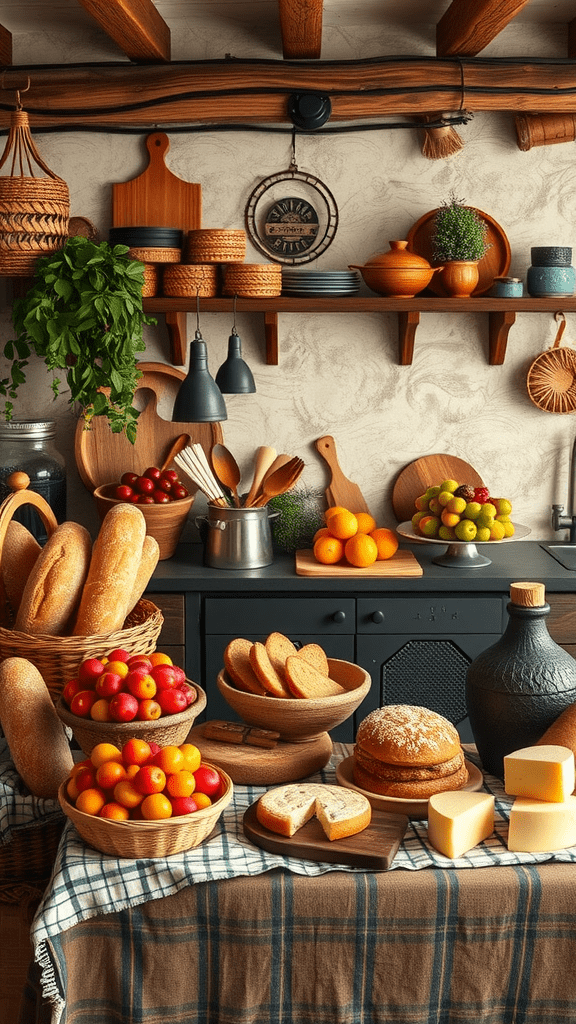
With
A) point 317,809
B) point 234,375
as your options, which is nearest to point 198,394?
point 234,375

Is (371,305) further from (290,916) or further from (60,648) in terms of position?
(290,916)

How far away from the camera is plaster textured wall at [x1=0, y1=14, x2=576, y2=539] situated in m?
3.67

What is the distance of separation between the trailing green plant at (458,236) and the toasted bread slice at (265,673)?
7.19 ft

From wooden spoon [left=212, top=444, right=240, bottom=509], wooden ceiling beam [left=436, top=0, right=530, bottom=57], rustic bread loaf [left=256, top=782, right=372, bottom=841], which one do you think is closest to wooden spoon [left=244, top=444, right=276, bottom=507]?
wooden spoon [left=212, top=444, right=240, bottom=509]

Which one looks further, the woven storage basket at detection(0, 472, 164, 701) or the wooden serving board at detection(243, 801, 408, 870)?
the woven storage basket at detection(0, 472, 164, 701)

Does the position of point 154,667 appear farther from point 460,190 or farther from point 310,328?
point 460,190

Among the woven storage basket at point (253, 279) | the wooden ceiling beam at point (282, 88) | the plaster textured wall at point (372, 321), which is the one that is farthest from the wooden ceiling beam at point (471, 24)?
the woven storage basket at point (253, 279)

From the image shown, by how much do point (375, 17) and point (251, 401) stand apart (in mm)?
1445

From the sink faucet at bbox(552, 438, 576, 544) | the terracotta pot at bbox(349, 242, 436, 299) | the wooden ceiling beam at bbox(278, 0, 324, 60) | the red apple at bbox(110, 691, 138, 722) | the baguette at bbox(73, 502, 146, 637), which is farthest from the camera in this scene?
the sink faucet at bbox(552, 438, 576, 544)

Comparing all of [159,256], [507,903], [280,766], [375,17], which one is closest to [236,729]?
[280,766]

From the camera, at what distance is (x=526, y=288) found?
3.72 meters

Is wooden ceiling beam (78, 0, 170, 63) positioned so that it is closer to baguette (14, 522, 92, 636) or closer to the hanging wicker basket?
the hanging wicker basket

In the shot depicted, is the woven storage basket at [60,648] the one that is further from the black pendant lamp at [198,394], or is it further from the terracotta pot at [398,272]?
the terracotta pot at [398,272]

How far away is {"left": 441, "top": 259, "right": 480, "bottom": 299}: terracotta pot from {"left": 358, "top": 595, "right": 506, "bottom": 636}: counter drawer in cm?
108
